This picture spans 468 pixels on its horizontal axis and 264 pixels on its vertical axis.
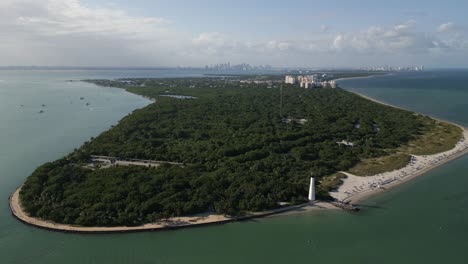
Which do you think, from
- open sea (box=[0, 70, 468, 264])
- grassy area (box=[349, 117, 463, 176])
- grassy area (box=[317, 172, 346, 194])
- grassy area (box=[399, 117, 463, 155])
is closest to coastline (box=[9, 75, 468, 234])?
open sea (box=[0, 70, 468, 264])

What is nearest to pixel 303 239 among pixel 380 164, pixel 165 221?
pixel 165 221

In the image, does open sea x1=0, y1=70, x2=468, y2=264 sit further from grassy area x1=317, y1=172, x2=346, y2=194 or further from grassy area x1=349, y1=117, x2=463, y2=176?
grassy area x1=349, y1=117, x2=463, y2=176

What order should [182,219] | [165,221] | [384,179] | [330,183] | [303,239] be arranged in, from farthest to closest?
[384,179] < [330,183] < [182,219] < [165,221] < [303,239]

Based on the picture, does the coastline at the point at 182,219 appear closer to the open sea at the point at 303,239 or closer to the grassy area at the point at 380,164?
the open sea at the point at 303,239

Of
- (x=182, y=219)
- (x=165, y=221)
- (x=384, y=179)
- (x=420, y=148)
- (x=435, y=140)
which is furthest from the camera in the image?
(x=435, y=140)

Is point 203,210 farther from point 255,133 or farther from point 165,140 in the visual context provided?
point 255,133

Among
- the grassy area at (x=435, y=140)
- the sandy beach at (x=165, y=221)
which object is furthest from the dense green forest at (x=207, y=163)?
the grassy area at (x=435, y=140)

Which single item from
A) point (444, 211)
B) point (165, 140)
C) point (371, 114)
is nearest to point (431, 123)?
point (371, 114)

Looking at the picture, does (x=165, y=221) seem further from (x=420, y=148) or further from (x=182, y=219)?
(x=420, y=148)
